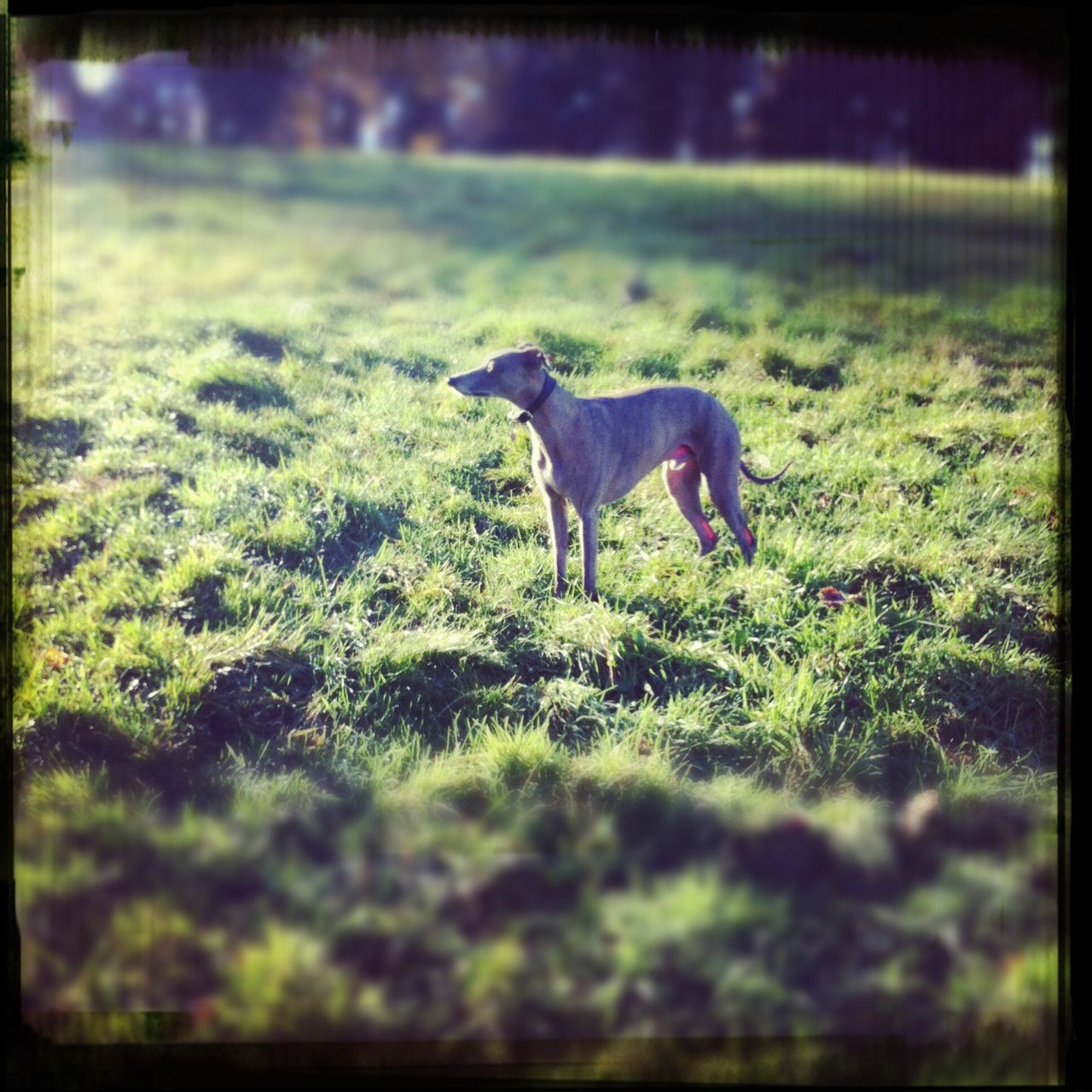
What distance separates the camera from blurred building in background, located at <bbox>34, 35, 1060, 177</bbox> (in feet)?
9.37

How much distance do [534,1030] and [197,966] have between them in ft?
3.39

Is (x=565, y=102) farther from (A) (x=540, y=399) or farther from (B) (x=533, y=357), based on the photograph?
(A) (x=540, y=399)

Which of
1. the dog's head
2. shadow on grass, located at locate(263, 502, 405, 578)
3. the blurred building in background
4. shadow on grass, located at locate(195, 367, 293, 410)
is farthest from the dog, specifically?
the blurred building in background

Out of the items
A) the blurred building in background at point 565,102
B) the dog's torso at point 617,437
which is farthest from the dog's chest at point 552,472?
the blurred building in background at point 565,102

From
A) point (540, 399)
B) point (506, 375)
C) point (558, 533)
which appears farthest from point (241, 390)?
point (558, 533)

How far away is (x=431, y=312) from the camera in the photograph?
2.96m

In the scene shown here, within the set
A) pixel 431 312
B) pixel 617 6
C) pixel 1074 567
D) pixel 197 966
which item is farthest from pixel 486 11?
pixel 197 966

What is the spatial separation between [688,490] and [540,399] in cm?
55

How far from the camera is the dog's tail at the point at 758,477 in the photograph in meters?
3.06

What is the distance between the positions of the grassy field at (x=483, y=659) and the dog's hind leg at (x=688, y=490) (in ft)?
0.34

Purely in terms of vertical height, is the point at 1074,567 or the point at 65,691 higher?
the point at 1074,567

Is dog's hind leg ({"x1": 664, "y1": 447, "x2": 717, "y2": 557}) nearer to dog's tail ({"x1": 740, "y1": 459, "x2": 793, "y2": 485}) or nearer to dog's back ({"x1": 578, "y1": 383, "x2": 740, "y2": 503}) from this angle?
dog's back ({"x1": 578, "y1": 383, "x2": 740, "y2": 503})

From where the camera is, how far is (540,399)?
2.99 meters

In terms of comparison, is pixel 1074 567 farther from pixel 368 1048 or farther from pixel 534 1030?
pixel 368 1048
